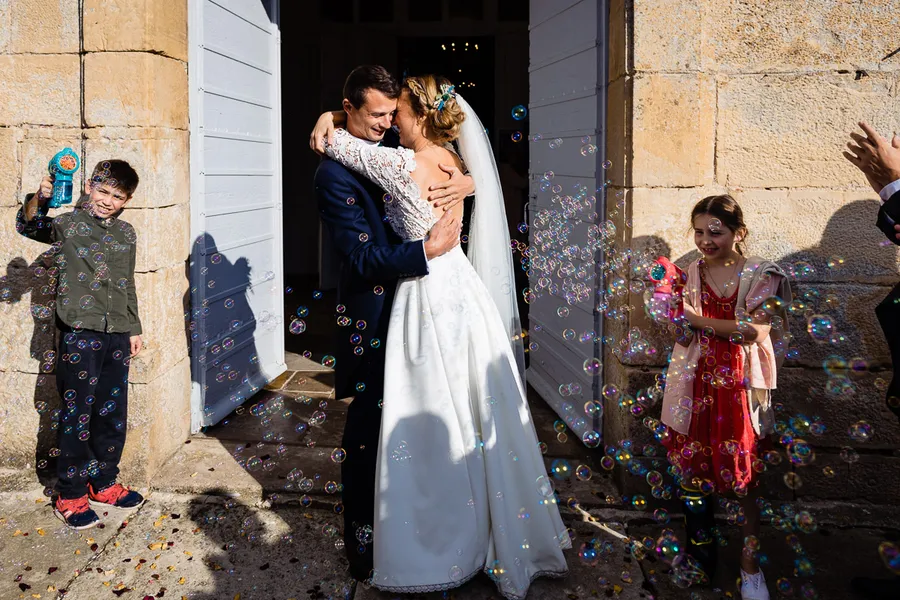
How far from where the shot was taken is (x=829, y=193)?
156 inches

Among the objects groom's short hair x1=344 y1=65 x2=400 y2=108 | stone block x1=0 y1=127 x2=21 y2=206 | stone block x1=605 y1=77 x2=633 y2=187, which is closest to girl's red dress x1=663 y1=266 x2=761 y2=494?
stone block x1=605 y1=77 x2=633 y2=187

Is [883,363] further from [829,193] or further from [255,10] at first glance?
[255,10]

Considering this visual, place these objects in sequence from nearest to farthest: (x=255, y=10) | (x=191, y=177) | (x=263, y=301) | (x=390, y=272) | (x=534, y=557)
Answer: (x=390, y=272) → (x=534, y=557) → (x=191, y=177) → (x=255, y=10) → (x=263, y=301)

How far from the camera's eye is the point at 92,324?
3.86 metres

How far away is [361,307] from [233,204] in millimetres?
2492

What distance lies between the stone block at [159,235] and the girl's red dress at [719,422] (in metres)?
3.06

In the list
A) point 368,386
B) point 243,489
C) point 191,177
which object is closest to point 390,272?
point 368,386

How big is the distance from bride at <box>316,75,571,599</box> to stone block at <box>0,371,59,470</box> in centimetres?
250

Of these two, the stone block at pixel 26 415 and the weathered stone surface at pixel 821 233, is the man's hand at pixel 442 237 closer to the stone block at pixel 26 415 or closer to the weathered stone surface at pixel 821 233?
the weathered stone surface at pixel 821 233

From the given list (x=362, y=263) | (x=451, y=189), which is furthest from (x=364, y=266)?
(x=451, y=189)

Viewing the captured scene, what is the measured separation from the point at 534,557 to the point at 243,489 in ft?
6.00

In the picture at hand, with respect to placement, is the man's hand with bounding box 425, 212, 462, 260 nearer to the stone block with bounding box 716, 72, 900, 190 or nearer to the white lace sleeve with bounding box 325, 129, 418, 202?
the white lace sleeve with bounding box 325, 129, 418, 202

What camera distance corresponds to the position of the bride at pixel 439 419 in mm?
3143

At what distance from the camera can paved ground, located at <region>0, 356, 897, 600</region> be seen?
335 centimetres
